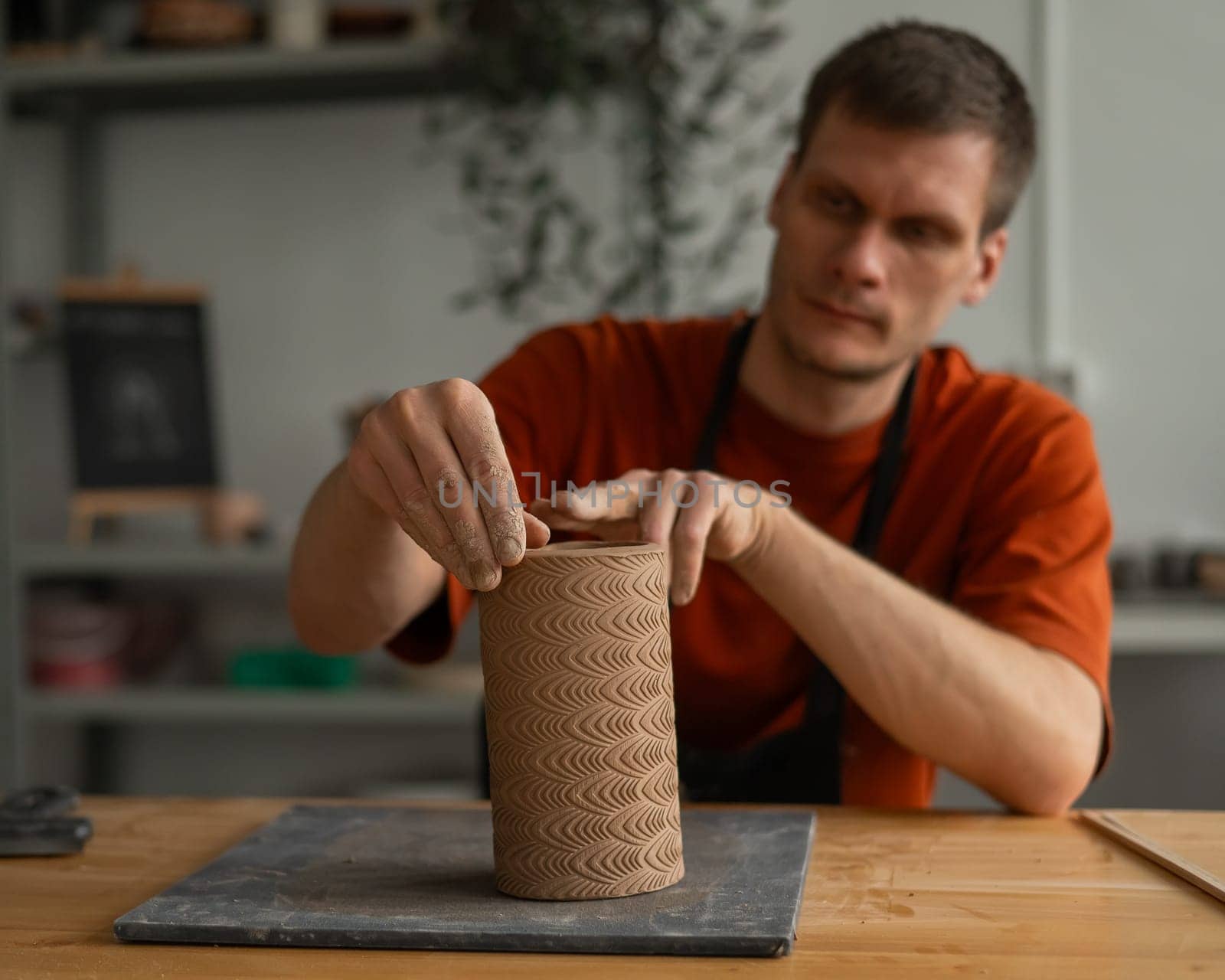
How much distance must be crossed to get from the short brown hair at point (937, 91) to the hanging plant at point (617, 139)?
1164mm

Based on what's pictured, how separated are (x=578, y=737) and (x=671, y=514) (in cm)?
24

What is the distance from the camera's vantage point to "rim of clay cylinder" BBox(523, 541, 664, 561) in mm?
898

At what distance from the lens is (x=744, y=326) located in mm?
1638

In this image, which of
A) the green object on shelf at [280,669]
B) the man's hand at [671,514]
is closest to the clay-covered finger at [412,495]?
the man's hand at [671,514]

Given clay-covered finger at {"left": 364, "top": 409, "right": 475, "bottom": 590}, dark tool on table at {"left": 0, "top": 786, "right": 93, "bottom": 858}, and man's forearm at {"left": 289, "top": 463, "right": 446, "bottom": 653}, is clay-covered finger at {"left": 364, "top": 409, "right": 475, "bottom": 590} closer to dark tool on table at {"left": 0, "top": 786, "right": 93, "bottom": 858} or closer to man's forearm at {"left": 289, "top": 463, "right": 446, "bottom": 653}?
man's forearm at {"left": 289, "top": 463, "right": 446, "bottom": 653}

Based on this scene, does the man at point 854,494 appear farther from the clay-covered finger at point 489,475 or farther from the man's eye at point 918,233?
the clay-covered finger at point 489,475

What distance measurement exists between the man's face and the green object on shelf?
1658mm

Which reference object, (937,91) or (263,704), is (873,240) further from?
(263,704)

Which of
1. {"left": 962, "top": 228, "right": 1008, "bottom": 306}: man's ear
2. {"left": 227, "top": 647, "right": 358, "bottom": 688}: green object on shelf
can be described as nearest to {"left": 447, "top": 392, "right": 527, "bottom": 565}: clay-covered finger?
{"left": 962, "top": 228, "right": 1008, "bottom": 306}: man's ear

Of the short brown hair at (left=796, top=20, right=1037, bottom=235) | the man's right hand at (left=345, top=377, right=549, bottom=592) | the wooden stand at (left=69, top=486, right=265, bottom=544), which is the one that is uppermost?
the short brown hair at (left=796, top=20, right=1037, bottom=235)

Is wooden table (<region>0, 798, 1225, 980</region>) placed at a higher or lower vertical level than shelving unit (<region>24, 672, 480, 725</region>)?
higher

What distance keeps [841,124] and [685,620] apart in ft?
1.91

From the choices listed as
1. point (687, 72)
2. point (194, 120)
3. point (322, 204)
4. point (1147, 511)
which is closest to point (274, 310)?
point (322, 204)

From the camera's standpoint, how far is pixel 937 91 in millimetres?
1415
